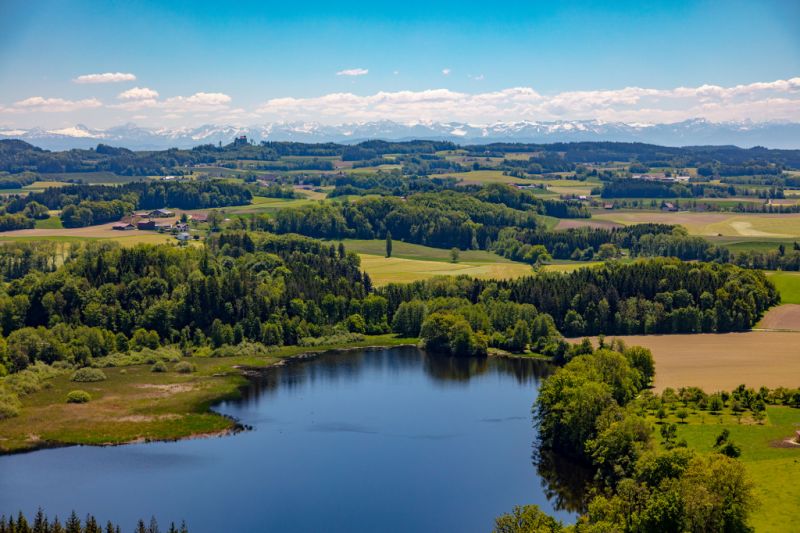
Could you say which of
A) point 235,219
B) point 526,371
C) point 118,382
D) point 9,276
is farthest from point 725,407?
point 235,219

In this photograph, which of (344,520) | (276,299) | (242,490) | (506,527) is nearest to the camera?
(506,527)

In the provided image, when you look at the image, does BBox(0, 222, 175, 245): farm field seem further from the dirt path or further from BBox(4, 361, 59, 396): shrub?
the dirt path

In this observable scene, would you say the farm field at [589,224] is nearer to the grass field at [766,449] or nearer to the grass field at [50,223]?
the grass field at [50,223]

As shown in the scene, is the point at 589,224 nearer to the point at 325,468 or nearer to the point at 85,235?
the point at 85,235

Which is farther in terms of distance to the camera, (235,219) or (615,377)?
(235,219)

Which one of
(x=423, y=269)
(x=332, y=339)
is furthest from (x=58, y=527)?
(x=423, y=269)

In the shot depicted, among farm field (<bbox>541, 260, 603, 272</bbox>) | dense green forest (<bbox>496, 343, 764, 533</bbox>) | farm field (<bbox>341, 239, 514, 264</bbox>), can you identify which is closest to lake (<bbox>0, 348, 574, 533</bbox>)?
dense green forest (<bbox>496, 343, 764, 533</bbox>)

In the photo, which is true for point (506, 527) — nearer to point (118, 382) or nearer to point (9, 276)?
point (118, 382)

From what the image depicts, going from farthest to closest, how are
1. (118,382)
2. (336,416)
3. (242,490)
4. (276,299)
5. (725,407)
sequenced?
1. (276,299)
2. (118,382)
3. (336,416)
4. (725,407)
5. (242,490)
